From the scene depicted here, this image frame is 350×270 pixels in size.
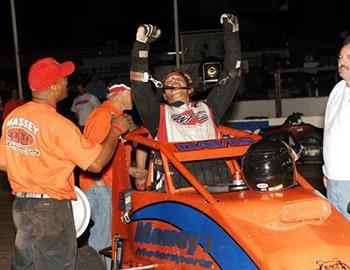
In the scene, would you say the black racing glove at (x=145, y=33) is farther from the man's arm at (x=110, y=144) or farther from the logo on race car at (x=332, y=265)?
the logo on race car at (x=332, y=265)

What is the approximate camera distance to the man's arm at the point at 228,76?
20.1 ft

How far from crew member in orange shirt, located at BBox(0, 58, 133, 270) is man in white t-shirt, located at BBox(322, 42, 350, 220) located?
5.23 ft

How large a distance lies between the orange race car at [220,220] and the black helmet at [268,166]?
0.03 meters

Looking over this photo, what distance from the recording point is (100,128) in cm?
632

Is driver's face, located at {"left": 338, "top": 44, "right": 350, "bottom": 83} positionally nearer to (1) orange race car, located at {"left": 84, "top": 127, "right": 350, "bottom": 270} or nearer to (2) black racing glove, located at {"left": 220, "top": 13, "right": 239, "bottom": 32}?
(1) orange race car, located at {"left": 84, "top": 127, "right": 350, "bottom": 270}

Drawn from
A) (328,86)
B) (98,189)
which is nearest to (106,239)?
(98,189)

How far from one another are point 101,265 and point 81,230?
0.29 metres

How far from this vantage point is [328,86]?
22.1 m

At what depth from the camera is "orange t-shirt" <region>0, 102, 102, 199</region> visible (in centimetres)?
466

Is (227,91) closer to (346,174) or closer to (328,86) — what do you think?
(346,174)

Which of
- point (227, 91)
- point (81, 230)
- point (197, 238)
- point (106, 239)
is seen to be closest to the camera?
point (197, 238)

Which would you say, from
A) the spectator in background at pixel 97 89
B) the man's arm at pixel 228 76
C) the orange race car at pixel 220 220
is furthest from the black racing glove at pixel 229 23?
the spectator in background at pixel 97 89

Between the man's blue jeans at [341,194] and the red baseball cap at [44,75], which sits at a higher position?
the red baseball cap at [44,75]

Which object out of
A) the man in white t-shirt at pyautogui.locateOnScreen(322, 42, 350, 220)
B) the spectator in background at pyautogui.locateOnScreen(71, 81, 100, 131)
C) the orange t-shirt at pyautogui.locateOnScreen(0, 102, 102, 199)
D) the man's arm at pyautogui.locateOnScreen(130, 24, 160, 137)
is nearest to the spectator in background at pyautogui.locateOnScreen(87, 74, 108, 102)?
the spectator in background at pyautogui.locateOnScreen(71, 81, 100, 131)
